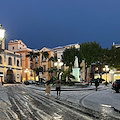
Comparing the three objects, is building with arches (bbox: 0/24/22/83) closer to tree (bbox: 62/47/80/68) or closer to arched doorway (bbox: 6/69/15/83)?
arched doorway (bbox: 6/69/15/83)

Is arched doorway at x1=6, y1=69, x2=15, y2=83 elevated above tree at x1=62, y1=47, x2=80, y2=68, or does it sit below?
below

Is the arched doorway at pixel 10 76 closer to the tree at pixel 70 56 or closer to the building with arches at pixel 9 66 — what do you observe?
the building with arches at pixel 9 66

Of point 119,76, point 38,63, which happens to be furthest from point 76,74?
point 38,63

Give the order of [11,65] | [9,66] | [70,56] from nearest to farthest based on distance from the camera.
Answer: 1. [70,56]
2. [9,66]
3. [11,65]

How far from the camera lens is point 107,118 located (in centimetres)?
748

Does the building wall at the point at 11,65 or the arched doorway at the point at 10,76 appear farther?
the arched doorway at the point at 10,76

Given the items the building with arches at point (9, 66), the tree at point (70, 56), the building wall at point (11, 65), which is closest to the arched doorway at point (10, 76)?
the building with arches at point (9, 66)

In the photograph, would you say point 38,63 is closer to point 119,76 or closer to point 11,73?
point 11,73

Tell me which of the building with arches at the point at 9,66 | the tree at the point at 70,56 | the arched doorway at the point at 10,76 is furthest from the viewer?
the arched doorway at the point at 10,76

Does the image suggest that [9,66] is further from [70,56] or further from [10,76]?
[70,56]

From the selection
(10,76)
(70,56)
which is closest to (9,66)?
(10,76)

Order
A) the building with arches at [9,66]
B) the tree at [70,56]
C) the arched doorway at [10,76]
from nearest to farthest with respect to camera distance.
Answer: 1. the building with arches at [9,66]
2. the tree at [70,56]
3. the arched doorway at [10,76]

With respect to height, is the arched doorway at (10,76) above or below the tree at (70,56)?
below

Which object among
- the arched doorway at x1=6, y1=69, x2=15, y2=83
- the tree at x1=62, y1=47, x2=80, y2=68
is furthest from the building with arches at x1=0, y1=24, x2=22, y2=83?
the tree at x1=62, y1=47, x2=80, y2=68
